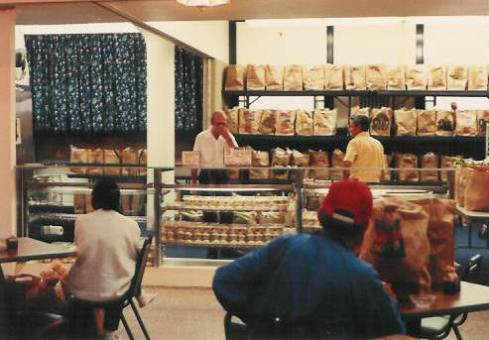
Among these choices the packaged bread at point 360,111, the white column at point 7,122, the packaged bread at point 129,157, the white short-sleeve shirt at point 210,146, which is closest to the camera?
the white column at point 7,122

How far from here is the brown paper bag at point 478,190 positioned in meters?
5.75

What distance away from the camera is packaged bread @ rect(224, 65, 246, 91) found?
10.2 meters

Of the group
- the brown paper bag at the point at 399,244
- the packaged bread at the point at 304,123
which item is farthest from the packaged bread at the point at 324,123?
the brown paper bag at the point at 399,244

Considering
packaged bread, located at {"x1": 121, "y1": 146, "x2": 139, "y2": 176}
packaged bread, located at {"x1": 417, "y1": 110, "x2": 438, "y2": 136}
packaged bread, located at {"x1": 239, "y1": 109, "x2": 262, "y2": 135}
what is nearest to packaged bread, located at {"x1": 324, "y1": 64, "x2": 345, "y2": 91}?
packaged bread, located at {"x1": 239, "y1": 109, "x2": 262, "y2": 135}

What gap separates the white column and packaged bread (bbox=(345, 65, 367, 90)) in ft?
15.0

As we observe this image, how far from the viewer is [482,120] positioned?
9633mm

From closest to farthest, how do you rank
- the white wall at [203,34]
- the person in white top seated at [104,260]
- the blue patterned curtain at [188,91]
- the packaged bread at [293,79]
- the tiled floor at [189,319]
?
the person in white top seated at [104,260] < the tiled floor at [189,319] < the white wall at [203,34] < the blue patterned curtain at [188,91] < the packaged bread at [293,79]

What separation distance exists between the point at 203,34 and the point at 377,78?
7.42ft

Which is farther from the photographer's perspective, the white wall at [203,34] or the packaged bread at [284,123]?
the packaged bread at [284,123]

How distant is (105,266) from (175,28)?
13.8 feet

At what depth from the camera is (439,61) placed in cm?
1102

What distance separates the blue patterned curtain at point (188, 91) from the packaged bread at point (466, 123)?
3188mm

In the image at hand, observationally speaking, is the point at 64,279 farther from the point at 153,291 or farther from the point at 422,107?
the point at 422,107

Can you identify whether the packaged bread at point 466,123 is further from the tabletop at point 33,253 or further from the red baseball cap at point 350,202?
the red baseball cap at point 350,202
